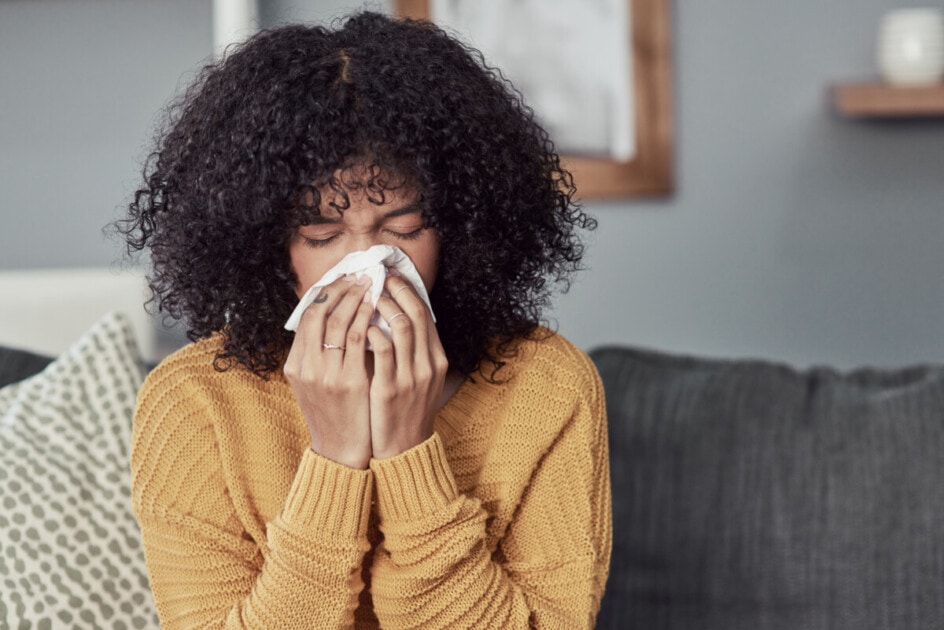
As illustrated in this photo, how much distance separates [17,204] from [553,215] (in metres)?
1.47

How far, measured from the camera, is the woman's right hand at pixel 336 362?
94cm

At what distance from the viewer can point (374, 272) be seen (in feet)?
3.03

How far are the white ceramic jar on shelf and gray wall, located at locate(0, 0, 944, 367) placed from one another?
0.13 m

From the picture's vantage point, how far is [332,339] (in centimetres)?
95

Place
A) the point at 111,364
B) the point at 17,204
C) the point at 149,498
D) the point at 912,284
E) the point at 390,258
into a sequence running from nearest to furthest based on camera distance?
the point at 390,258
the point at 149,498
the point at 111,364
the point at 17,204
the point at 912,284

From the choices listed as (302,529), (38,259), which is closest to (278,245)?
(302,529)

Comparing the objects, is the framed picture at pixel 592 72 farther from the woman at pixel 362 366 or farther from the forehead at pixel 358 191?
the forehead at pixel 358 191

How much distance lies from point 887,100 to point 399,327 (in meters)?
1.50

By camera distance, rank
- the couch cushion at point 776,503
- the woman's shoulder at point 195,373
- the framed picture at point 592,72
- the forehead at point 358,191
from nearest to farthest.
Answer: the forehead at point 358,191 → the woman's shoulder at point 195,373 → the couch cushion at point 776,503 → the framed picture at point 592,72

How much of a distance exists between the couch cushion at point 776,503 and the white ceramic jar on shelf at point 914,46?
0.81 metres

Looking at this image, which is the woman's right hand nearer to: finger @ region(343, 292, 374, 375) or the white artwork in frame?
finger @ region(343, 292, 374, 375)

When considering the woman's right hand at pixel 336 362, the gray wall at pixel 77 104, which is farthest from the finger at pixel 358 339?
the gray wall at pixel 77 104

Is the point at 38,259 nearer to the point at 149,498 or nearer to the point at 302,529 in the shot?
the point at 149,498

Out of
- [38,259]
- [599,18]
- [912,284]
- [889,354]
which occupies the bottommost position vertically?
[889,354]
